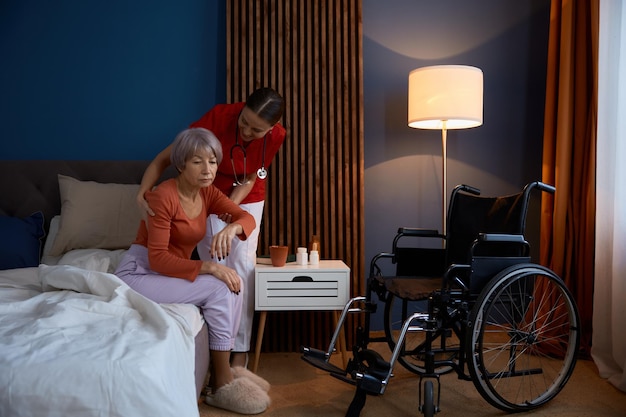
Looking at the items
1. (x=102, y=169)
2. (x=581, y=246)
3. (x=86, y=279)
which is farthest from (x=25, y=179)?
(x=581, y=246)

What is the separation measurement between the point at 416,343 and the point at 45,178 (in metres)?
2.30

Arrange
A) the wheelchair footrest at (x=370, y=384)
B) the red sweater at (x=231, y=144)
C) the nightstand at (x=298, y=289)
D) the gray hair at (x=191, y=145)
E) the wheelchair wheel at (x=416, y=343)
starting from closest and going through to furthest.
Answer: the wheelchair footrest at (x=370, y=384) < the gray hair at (x=191, y=145) < the wheelchair wheel at (x=416, y=343) < the red sweater at (x=231, y=144) < the nightstand at (x=298, y=289)

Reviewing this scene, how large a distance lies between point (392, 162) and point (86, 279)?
214 centimetres

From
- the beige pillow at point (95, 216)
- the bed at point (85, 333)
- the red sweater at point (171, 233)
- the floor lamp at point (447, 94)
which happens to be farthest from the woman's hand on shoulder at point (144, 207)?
the floor lamp at point (447, 94)

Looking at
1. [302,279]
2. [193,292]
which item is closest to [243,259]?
[302,279]

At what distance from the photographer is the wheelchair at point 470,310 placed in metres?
2.30

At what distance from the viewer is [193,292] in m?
2.34

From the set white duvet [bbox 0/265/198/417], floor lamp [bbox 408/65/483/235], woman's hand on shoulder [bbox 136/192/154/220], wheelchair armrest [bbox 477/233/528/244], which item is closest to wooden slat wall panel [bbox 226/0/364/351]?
floor lamp [bbox 408/65/483/235]

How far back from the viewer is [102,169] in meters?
3.30

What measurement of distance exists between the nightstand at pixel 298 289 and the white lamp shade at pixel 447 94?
98cm

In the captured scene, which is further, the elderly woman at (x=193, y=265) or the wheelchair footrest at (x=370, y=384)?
the elderly woman at (x=193, y=265)

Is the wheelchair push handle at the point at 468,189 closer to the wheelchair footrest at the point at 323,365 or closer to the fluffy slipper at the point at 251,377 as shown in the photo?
→ the wheelchair footrest at the point at 323,365

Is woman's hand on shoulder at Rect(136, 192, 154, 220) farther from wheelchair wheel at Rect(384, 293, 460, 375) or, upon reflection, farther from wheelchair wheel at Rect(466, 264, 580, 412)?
wheelchair wheel at Rect(466, 264, 580, 412)

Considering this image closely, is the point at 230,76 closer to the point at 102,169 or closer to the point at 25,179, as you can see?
the point at 102,169
